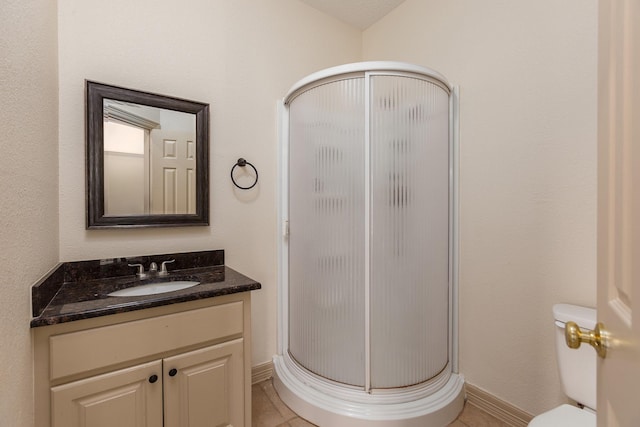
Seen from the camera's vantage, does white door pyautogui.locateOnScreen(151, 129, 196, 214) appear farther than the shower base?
Yes

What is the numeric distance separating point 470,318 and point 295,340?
3.63 feet

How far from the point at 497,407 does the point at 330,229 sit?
136 cm

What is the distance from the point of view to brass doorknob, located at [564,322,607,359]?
0.56m

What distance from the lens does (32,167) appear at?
1077mm

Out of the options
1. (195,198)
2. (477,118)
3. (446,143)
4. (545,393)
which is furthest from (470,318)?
(195,198)

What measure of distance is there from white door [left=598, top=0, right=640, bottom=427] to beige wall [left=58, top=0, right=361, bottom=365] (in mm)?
1727

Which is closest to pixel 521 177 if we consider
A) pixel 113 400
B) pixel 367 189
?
pixel 367 189

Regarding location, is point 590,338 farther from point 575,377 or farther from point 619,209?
point 575,377

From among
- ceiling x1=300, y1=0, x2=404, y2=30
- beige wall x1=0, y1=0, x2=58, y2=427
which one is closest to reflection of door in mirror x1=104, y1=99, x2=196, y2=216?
beige wall x1=0, y1=0, x2=58, y2=427

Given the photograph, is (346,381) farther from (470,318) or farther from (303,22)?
(303,22)

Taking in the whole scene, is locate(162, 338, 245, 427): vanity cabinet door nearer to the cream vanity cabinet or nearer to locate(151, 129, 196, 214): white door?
the cream vanity cabinet

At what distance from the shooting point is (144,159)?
162 centimetres

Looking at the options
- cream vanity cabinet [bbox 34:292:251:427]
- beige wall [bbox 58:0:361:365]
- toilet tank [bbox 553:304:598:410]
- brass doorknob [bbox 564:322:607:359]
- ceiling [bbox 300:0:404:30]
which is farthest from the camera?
ceiling [bbox 300:0:404:30]

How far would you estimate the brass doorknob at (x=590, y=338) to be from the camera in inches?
22.2
